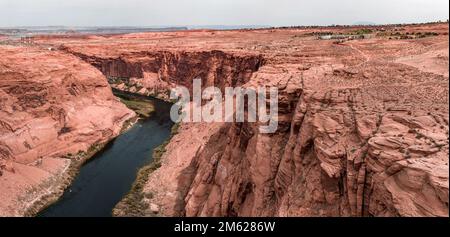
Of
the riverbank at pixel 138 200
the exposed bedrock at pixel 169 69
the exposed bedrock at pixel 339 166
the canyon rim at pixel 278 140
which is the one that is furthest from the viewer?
the exposed bedrock at pixel 169 69

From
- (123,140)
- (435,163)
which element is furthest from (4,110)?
(435,163)

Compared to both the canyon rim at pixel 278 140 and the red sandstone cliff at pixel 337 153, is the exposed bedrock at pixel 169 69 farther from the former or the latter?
the red sandstone cliff at pixel 337 153

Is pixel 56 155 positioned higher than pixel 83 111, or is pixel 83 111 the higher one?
pixel 83 111

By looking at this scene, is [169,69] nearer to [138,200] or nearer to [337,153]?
[138,200]

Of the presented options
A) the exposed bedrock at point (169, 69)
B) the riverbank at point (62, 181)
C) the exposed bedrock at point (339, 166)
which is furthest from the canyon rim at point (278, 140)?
the exposed bedrock at point (169, 69)

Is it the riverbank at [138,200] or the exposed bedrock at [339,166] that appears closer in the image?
the exposed bedrock at [339,166]

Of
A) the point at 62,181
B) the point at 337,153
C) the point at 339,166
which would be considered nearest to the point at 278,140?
the point at 337,153

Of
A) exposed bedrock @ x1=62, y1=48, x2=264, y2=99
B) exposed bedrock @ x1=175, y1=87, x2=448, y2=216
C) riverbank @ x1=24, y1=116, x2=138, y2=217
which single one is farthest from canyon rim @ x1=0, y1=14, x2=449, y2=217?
exposed bedrock @ x1=62, y1=48, x2=264, y2=99

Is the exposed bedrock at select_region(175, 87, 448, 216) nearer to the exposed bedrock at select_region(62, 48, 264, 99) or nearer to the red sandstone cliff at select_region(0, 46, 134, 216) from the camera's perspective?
the red sandstone cliff at select_region(0, 46, 134, 216)
